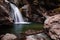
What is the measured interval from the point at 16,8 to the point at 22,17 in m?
2.01

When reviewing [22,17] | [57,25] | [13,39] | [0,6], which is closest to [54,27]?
[57,25]

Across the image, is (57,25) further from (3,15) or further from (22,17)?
(22,17)

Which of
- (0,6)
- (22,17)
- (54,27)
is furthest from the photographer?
(22,17)

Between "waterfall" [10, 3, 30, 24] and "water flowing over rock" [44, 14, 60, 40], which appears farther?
"waterfall" [10, 3, 30, 24]

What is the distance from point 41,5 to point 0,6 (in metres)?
11.7

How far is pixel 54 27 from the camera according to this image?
14242 millimetres

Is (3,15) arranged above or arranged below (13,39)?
above

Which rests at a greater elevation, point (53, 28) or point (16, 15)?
point (16, 15)

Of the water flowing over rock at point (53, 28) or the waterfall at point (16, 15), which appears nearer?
the water flowing over rock at point (53, 28)

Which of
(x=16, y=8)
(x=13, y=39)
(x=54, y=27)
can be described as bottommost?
(x=13, y=39)

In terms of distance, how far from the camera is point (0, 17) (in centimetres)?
2006

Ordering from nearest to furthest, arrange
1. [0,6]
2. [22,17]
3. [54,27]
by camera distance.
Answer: [54,27] → [0,6] → [22,17]

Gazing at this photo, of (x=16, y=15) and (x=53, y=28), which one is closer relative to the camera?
(x=53, y=28)

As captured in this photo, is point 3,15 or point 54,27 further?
point 3,15
